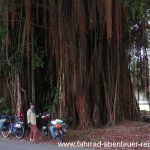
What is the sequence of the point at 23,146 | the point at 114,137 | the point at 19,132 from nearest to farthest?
the point at 23,146 → the point at 114,137 → the point at 19,132

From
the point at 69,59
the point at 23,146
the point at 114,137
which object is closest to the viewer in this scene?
the point at 23,146

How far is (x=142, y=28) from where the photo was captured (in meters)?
15.9

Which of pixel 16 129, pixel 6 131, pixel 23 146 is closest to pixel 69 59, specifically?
pixel 16 129

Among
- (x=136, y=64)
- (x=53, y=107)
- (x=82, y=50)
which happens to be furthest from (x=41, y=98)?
(x=136, y=64)

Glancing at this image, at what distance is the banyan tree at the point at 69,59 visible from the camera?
43.8ft

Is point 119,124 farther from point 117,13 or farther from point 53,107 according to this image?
point 117,13

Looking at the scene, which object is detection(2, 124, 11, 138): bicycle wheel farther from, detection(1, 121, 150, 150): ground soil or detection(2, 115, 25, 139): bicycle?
detection(1, 121, 150, 150): ground soil

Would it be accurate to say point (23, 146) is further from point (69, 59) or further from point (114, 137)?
point (69, 59)

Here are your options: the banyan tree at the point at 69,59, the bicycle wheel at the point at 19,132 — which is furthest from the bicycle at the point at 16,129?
the banyan tree at the point at 69,59

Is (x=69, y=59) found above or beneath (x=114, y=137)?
above

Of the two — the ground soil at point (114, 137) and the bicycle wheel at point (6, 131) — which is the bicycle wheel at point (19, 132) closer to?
the ground soil at point (114, 137)

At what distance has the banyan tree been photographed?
13.4 meters

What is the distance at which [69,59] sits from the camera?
527 inches

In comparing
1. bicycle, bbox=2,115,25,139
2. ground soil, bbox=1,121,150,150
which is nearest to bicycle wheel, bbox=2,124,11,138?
bicycle, bbox=2,115,25,139
